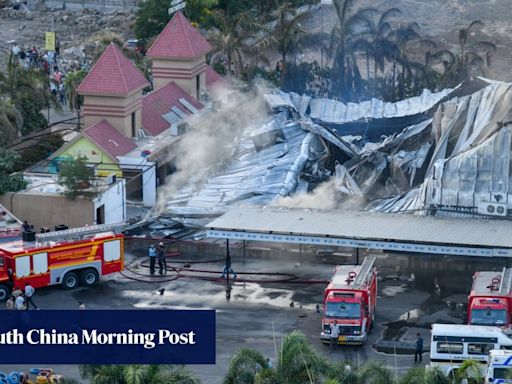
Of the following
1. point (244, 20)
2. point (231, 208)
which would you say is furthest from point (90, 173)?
point (244, 20)

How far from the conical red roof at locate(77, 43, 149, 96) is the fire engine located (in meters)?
11.1

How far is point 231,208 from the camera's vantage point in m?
56.0

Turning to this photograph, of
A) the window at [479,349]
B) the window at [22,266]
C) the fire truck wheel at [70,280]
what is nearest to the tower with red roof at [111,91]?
the fire truck wheel at [70,280]

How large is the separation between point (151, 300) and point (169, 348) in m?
14.1

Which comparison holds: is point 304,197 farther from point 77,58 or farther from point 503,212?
point 77,58

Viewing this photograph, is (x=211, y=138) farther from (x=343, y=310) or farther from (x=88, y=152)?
(x=343, y=310)

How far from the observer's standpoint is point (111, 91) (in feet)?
200

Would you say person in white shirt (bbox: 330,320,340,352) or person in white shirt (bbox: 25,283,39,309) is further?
person in white shirt (bbox: 25,283,39,309)

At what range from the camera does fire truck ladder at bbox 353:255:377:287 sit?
45844mm

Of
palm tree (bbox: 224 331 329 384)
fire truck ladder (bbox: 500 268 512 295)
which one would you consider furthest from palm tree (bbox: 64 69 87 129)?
palm tree (bbox: 224 331 329 384)

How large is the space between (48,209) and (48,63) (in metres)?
30.2

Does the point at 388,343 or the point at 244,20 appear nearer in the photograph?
the point at 388,343

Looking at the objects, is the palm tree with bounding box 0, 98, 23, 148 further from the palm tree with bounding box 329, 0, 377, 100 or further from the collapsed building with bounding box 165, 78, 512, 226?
the palm tree with bounding box 329, 0, 377, 100

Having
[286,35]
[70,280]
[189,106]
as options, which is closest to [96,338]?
[70,280]
